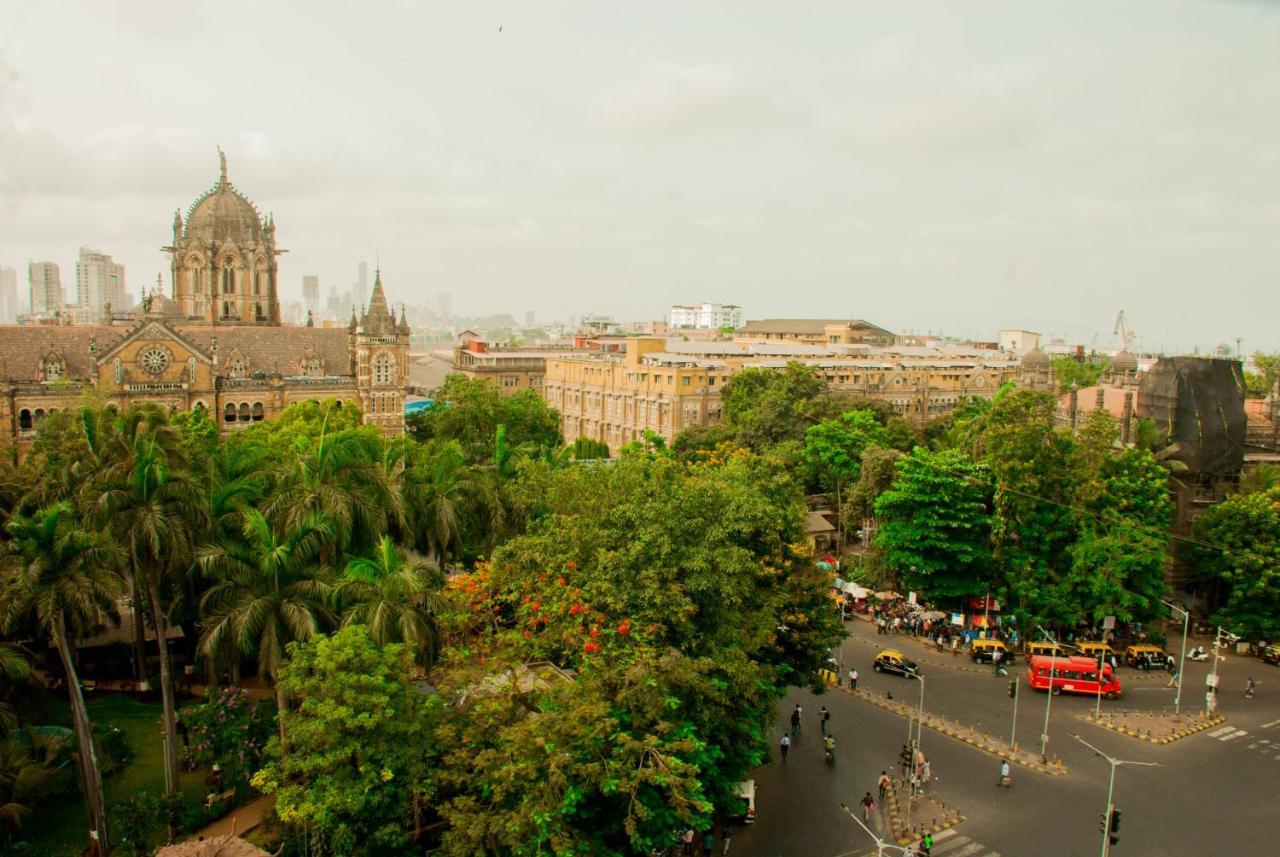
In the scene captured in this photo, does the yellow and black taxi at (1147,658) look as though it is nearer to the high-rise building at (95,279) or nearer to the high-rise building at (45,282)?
the high-rise building at (95,279)

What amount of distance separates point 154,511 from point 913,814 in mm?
20930

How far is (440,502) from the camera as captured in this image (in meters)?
33.1

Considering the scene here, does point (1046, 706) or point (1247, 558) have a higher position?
point (1247, 558)

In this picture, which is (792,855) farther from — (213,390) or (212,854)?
(213,390)

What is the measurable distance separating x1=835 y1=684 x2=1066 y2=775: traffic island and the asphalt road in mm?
376

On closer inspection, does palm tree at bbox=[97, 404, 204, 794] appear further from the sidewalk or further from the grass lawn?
the grass lawn

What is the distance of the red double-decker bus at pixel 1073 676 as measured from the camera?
3428 cm

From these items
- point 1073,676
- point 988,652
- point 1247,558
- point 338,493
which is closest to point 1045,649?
point 988,652

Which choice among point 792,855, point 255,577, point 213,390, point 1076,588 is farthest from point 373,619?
point 213,390

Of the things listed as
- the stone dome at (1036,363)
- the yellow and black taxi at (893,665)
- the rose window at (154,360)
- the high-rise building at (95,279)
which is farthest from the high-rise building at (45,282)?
the yellow and black taxi at (893,665)

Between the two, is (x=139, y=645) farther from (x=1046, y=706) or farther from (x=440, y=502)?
(x=1046, y=706)

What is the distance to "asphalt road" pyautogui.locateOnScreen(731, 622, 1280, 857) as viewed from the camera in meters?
24.7

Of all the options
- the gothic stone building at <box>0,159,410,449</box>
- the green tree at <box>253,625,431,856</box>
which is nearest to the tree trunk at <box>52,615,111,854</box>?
the green tree at <box>253,625,431,856</box>

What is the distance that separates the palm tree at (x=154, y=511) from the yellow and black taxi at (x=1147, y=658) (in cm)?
3427
